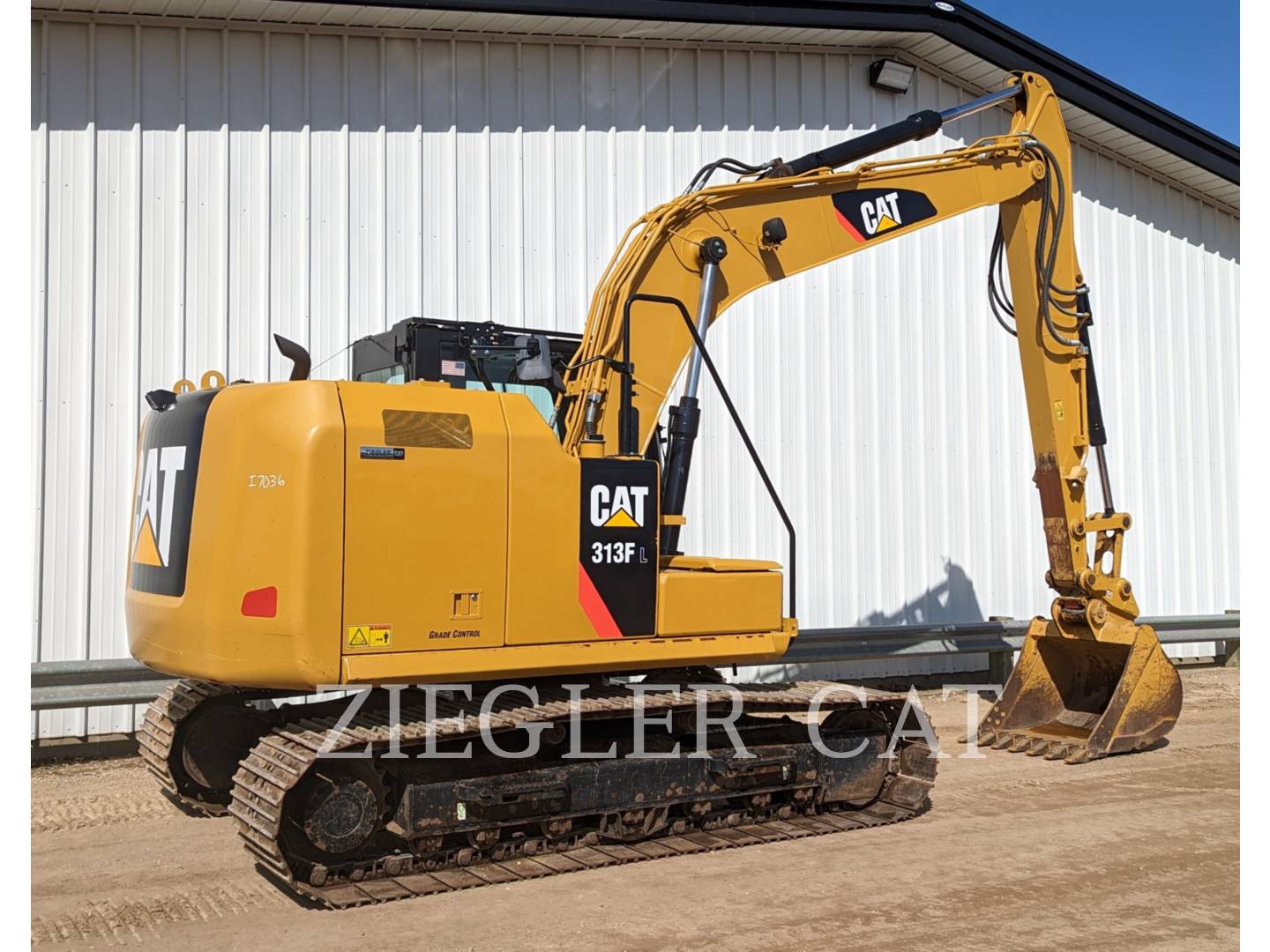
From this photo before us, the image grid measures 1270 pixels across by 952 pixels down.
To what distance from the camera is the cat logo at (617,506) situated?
22.1 ft

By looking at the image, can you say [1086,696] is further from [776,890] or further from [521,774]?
[521,774]

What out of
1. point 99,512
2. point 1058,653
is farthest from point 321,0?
point 1058,653

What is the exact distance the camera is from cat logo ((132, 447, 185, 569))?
6.58 meters

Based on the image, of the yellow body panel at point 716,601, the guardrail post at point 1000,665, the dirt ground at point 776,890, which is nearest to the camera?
the dirt ground at point 776,890

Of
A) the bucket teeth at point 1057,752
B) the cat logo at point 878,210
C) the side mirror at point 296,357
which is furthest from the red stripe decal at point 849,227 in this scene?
the bucket teeth at point 1057,752

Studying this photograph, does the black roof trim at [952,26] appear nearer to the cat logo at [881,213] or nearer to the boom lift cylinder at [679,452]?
the cat logo at [881,213]

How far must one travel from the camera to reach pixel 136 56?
9.74m

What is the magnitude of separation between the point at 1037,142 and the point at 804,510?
422 centimetres

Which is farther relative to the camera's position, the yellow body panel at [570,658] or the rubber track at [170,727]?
the rubber track at [170,727]

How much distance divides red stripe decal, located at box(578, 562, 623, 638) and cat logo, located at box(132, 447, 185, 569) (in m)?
2.12

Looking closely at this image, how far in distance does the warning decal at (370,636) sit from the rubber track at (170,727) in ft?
6.33

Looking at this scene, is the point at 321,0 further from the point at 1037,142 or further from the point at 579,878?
the point at 579,878

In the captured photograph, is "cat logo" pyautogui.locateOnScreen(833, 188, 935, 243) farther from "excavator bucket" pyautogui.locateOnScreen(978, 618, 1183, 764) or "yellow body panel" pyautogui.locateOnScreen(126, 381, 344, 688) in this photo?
"yellow body panel" pyautogui.locateOnScreen(126, 381, 344, 688)

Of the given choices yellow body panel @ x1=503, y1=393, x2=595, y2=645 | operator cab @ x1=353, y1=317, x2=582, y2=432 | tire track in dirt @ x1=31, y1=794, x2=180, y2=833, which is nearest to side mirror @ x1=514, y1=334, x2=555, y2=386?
operator cab @ x1=353, y1=317, x2=582, y2=432
